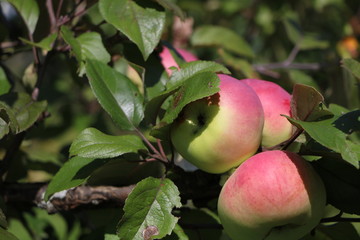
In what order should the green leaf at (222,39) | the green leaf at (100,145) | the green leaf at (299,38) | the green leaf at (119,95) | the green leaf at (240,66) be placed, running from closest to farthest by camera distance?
1. the green leaf at (100,145)
2. the green leaf at (119,95)
3. the green leaf at (240,66)
4. the green leaf at (222,39)
5. the green leaf at (299,38)

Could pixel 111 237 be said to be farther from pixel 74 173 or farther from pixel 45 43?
pixel 45 43

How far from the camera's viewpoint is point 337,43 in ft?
7.06

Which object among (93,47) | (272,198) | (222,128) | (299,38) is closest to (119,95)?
(93,47)

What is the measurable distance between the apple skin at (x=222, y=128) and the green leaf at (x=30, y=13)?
440 mm

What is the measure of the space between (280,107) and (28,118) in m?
0.45

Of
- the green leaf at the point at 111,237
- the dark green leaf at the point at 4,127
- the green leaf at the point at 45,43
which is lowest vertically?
the green leaf at the point at 111,237

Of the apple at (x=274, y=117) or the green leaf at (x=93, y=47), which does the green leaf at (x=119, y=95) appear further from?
the apple at (x=274, y=117)

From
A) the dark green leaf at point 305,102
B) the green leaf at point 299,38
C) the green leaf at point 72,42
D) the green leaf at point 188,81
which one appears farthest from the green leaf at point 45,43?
the green leaf at point 299,38

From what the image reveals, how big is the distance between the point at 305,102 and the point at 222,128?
5.0 inches

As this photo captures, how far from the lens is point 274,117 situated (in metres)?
0.85

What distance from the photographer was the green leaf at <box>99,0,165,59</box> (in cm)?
94

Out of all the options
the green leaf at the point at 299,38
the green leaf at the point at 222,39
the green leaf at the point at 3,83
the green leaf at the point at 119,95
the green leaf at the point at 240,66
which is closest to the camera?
the green leaf at the point at 119,95

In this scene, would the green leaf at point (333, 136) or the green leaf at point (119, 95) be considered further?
the green leaf at point (119, 95)

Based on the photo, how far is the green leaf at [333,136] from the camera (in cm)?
69
